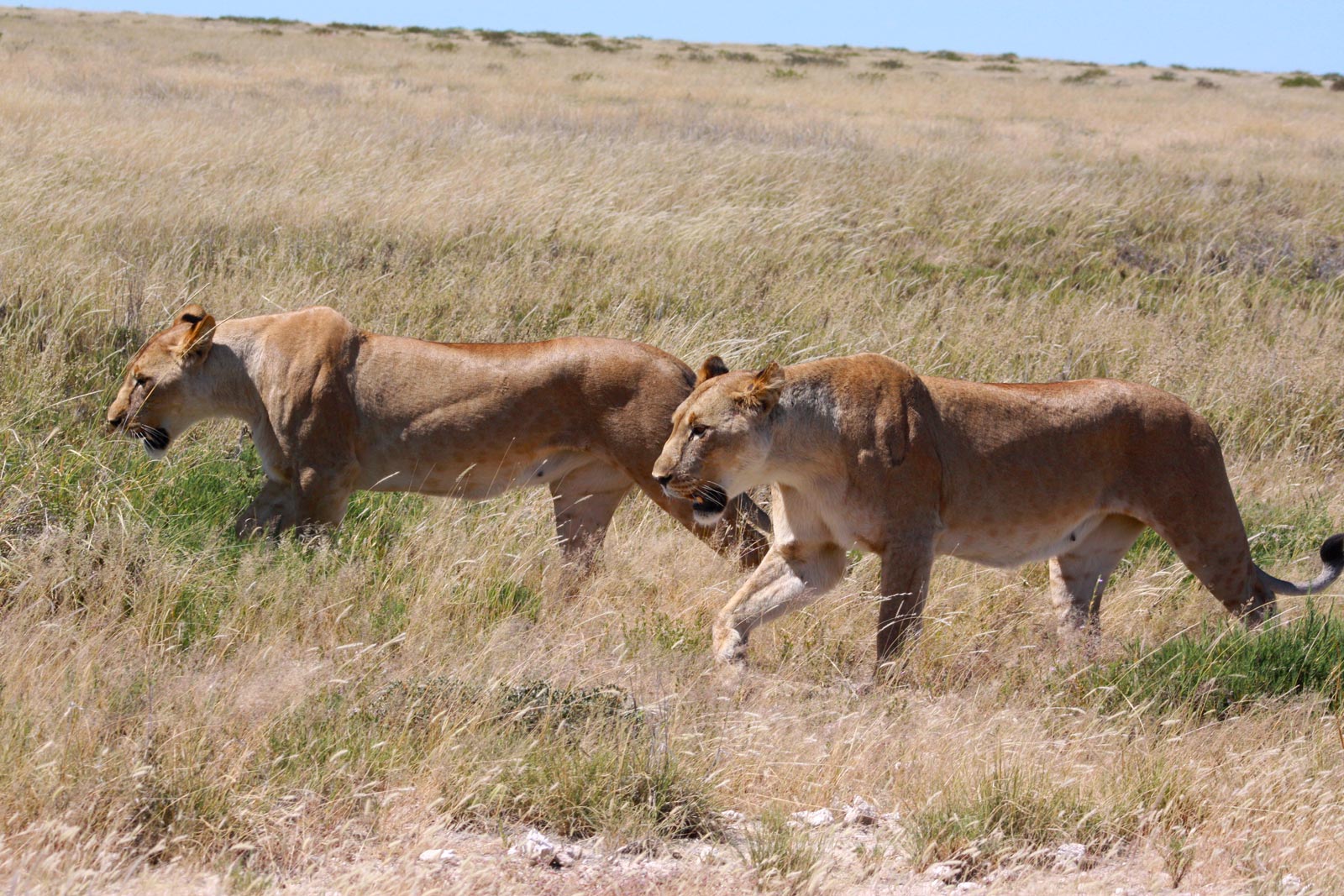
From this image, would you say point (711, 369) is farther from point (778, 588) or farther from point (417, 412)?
point (417, 412)

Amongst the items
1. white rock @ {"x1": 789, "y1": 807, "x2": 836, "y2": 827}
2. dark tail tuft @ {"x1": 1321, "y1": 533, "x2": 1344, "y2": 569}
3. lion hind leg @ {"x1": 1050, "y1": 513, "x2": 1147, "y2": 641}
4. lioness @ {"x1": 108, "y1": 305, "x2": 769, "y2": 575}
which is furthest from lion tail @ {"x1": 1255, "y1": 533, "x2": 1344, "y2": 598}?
white rock @ {"x1": 789, "y1": 807, "x2": 836, "y2": 827}

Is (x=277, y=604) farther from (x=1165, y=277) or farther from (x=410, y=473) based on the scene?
(x=1165, y=277)

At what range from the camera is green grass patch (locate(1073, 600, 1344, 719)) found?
5.42m

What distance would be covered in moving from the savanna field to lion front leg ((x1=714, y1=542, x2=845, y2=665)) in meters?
0.19

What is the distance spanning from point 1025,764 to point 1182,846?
58cm

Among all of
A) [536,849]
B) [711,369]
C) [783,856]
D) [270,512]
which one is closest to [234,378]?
[270,512]

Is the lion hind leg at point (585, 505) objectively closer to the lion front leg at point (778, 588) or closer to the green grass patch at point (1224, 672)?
the lion front leg at point (778, 588)

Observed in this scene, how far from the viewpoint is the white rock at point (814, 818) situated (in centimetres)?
422

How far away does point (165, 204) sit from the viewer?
38.2ft

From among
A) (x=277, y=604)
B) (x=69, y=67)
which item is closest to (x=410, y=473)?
(x=277, y=604)

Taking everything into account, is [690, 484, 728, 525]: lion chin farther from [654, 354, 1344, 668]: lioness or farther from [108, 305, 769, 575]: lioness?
[108, 305, 769, 575]: lioness

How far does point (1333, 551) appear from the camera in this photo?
609 centimetres

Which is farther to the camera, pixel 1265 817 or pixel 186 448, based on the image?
pixel 186 448

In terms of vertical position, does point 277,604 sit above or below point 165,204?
below
